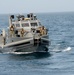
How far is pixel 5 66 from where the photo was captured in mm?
42750

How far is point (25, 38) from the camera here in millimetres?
51500

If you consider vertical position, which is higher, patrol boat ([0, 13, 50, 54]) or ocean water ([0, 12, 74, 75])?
patrol boat ([0, 13, 50, 54])

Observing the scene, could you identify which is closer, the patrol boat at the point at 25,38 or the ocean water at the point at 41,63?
the ocean water at the point at 41,63

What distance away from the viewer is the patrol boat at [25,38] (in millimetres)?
50844

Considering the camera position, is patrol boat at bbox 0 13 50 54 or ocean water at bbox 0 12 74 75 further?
patrol boat at bbox 0 13 50 54

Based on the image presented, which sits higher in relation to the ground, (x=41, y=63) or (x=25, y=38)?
(x=25, y=38)

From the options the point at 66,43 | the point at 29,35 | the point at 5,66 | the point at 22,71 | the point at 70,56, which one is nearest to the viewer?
the point at 22,71

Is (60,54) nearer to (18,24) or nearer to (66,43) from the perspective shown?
(18,24)

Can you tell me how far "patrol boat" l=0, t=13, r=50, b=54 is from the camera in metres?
50.8

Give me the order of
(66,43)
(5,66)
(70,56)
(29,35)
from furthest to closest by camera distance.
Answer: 1. (66,43)
2. (29,35)
3. (70,56)
4. (5,66)

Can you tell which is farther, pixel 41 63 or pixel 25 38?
pixel 25 38

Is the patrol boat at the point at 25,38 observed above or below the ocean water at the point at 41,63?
above

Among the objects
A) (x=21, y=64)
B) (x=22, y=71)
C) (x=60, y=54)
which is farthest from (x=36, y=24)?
(x=22, y=71)

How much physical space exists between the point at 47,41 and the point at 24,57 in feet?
14.7
